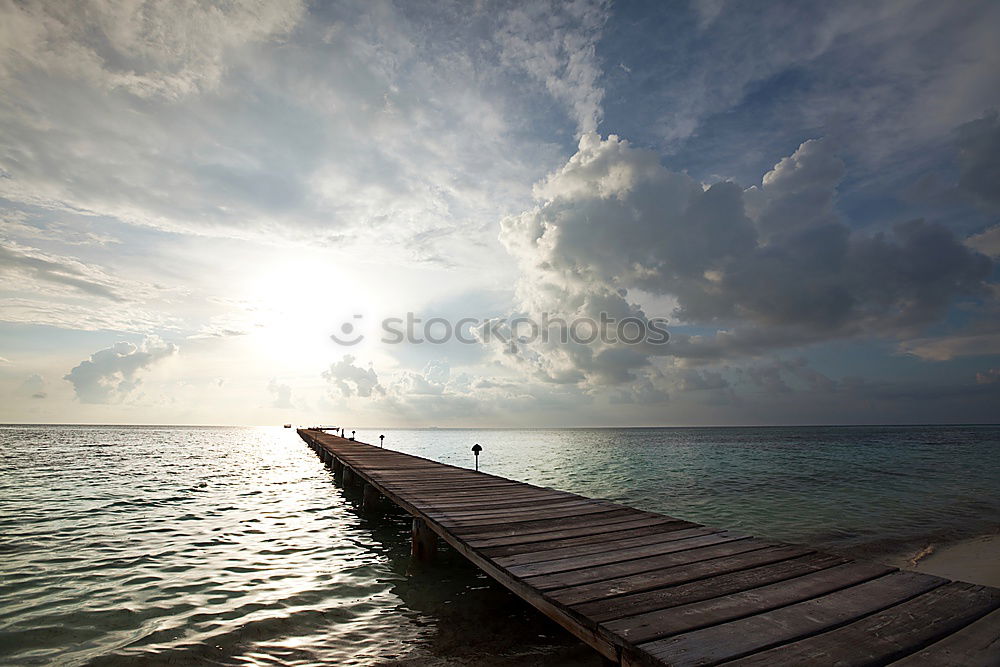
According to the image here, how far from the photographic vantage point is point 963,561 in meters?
9.64

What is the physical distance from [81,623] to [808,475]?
3063 centimetres

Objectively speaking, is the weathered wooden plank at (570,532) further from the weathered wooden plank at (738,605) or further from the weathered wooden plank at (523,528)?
the weathered wooden plank at (738,605)

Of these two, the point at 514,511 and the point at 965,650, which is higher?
the point at 965,650

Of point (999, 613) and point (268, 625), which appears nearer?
point (999, 613)

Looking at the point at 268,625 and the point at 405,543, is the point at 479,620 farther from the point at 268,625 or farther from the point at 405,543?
the point at 405,543

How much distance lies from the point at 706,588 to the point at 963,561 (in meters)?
9.43

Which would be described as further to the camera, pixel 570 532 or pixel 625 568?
pixel 570 532

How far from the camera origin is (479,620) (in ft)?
19.0

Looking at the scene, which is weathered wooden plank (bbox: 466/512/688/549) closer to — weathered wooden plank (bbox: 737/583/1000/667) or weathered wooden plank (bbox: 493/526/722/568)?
weathered wooden plank (bbox: 493/526/722/568)

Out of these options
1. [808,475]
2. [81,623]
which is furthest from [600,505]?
[808,475]

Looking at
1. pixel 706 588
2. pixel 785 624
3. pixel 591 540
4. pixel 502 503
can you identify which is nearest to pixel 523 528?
pixel 591 540

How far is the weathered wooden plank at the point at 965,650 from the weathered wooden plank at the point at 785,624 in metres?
0.49

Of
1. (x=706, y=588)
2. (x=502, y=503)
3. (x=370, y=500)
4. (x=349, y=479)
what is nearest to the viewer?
(x=706, y=588)

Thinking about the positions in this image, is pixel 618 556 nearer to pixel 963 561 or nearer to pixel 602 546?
pixel 602 546
